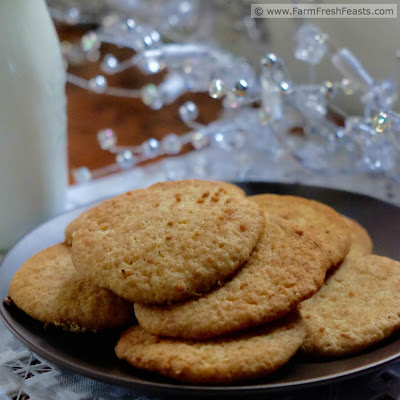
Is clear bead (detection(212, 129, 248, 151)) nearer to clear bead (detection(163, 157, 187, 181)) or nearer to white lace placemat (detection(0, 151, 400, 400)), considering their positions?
clear bead (detection(163, 157, 187, 181))

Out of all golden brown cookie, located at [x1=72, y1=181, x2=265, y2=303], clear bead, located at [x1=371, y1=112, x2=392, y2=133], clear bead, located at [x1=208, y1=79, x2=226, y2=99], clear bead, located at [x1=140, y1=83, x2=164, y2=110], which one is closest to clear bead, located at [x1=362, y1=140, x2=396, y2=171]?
clear bead, located at [x1=371, y1=112, x2=392, y2=133]

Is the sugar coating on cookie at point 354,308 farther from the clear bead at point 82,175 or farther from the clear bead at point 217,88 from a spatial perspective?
the clear bead at point 82,175

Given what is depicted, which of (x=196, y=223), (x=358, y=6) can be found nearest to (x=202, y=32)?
(x=358, y=6)

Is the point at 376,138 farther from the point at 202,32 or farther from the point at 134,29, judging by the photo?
the point at 202,32

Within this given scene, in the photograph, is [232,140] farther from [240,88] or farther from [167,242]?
[167,242]

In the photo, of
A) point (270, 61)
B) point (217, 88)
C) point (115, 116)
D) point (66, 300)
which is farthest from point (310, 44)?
point (115, 116)
